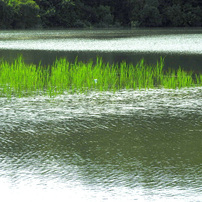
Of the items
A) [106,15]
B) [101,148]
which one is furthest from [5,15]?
[101,148]

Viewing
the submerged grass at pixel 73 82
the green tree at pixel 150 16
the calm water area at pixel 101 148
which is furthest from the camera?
the green tree at pixel 150 16

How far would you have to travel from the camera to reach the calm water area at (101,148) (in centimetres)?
630

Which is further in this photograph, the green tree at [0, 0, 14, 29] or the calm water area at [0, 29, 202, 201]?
the green tree at [0, 0, 14, 29]

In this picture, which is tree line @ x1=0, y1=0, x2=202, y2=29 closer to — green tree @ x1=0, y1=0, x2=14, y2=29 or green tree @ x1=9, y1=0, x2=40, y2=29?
green tree @ x1=9, y1=0, x2=40, y2=29

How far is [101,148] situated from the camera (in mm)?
8203

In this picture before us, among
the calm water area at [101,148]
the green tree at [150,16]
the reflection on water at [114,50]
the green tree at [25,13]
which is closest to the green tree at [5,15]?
→ the green tree at [25,13]

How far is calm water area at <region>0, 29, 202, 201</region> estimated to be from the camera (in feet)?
20.7

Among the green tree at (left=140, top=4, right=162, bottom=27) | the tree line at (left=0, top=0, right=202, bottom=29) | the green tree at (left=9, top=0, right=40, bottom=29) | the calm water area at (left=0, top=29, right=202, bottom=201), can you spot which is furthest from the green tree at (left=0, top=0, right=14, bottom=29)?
the calm water area at (left=0, top=29, right=202, bottom=201)

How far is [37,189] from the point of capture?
6328mm

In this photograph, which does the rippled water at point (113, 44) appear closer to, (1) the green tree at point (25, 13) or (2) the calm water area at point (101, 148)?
(2) the calm water area at point (101, 148)

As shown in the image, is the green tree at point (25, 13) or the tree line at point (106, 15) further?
the tree line at point (106, 15)

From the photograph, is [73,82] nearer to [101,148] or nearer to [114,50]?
[101,148]

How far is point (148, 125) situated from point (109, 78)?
6394 millimetres

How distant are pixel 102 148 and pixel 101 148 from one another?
0.01 metres
